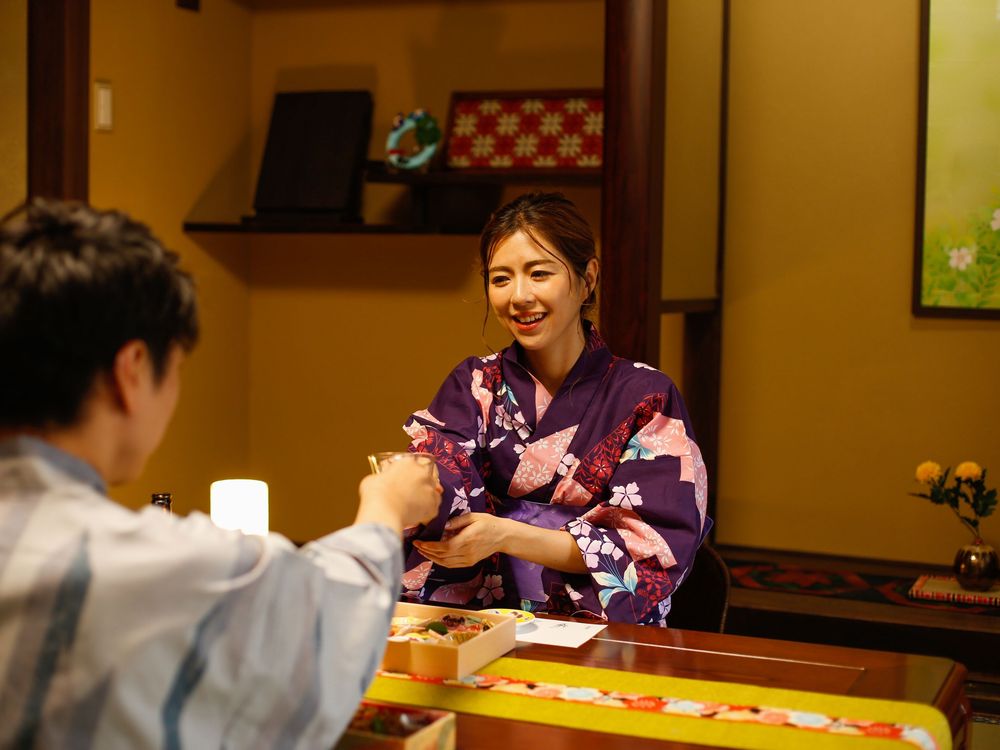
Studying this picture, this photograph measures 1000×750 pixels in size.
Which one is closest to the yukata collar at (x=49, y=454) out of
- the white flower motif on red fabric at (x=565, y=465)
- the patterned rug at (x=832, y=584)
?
the white flower motif on red fabric at (x=565, y=465)

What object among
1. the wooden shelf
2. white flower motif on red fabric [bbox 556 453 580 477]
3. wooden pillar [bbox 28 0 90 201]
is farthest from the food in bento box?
the wooden shelf

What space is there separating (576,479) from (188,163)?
2666 millimetres

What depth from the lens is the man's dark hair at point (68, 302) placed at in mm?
924

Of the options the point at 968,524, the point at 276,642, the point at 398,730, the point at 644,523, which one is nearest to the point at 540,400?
the point at 644,523

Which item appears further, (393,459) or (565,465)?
(565,465)

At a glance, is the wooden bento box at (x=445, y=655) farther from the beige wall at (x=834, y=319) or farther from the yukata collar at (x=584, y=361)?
the beige wall at (x=834, y=319)

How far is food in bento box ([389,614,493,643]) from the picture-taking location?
1.55 m

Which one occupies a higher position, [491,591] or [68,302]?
[68,302]

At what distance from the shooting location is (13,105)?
349 centimetres

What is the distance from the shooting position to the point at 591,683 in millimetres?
1466

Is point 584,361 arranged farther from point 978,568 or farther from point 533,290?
point 978,568

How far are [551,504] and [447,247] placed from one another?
231 centimetres

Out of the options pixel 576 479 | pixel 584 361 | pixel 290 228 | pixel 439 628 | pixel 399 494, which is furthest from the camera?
pixel 290 228

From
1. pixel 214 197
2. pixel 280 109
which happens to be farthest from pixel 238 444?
pixel 280 109
